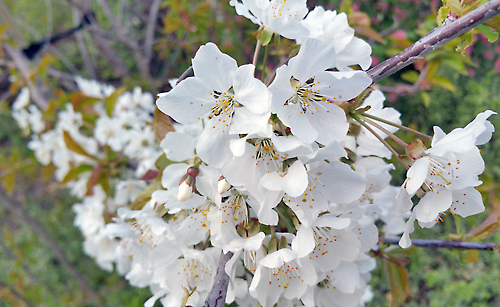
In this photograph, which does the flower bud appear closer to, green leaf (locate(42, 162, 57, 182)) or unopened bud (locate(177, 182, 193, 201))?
unopened bud (locate(177, 182, 193, 201))

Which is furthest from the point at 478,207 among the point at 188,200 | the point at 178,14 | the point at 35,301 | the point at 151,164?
the point at 35,301

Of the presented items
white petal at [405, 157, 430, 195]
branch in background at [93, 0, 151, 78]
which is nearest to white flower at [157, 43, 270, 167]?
white petal at [405, 157, 430, 195]

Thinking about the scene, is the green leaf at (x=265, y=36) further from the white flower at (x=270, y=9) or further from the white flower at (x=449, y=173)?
the white flower at (x=449, y=173)

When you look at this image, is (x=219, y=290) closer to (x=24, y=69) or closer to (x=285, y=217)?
(x=285, y=217)

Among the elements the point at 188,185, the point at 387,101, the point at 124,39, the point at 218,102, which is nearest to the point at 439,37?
the point at 218,102

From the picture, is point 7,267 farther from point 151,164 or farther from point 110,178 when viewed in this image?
point 151,164

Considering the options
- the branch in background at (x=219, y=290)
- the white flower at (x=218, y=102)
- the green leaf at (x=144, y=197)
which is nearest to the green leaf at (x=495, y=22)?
the white flower at (x=218, y=102)
